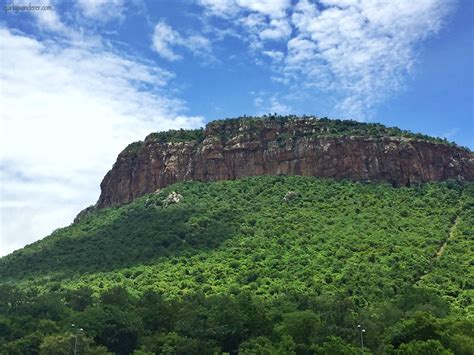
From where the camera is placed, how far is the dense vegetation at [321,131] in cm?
13825

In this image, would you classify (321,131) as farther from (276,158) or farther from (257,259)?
(257,259)

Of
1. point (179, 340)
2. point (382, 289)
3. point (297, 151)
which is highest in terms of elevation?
point (297, 151)

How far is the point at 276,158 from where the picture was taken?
139 metres

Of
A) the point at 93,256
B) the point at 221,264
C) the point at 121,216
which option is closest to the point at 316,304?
the point at 221,264

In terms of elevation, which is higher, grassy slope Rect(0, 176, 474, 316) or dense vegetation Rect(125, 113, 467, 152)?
dense vegetation Rect(125, 113, 467, 152)

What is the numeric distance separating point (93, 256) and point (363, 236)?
148 feet

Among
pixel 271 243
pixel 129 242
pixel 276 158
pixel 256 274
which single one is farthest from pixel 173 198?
pixel 256 274

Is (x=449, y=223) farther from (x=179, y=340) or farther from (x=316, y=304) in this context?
(x=179, y=340)

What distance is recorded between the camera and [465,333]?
65188mm

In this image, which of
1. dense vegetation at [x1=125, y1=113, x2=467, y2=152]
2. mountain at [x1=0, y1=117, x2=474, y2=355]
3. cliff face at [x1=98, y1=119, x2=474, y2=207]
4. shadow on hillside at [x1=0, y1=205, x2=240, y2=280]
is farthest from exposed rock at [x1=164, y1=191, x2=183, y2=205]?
dense vegetation at [x1=125, y1=113, x2=467, y2=152]

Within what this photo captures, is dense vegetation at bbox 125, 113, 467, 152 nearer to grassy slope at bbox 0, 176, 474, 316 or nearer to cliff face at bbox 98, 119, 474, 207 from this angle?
cliff face at bbox 98, 119, 474, 207

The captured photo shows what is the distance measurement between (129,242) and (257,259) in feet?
85.2

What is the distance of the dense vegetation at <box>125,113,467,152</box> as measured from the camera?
138250mm

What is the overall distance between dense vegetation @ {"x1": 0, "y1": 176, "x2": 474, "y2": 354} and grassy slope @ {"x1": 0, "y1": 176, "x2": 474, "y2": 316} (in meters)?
0.29
